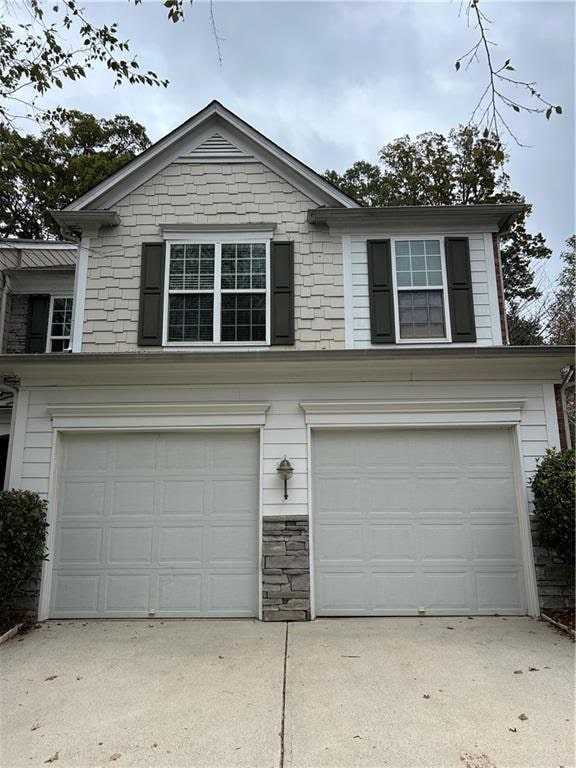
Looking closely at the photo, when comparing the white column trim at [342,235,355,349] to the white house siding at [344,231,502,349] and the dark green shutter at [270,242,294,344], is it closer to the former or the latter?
the white house siding at [344,231,502,349]

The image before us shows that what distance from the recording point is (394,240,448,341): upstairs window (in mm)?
7027

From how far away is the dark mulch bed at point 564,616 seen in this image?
5383mm

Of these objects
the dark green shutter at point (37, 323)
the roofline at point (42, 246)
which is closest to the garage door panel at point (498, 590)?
the dark green shutter at point (37, 323)

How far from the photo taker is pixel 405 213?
729 centimetres

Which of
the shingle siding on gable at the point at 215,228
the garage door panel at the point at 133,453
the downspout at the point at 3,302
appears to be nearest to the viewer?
the garage door panel at the point at 133,453

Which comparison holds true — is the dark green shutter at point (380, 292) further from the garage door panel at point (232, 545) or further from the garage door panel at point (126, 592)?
the garage door panel at point (126, 592)

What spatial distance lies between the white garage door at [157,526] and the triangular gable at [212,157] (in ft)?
12.1

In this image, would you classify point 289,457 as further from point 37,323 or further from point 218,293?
point 37,323

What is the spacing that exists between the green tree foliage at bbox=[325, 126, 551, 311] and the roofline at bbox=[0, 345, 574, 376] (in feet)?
34.8

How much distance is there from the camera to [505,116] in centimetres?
350

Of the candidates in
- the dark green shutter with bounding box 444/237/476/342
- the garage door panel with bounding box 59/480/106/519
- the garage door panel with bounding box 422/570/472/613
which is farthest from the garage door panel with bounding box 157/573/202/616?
the dark green shutter with bounding box 444/237/476/342

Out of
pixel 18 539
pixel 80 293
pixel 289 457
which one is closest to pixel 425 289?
pixel 289 457

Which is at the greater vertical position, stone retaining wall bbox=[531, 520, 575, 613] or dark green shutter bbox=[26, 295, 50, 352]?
dark green shutter bbox=[26, 295, 50, 352]

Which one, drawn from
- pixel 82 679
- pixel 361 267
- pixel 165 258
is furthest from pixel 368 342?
pixel 82 679
